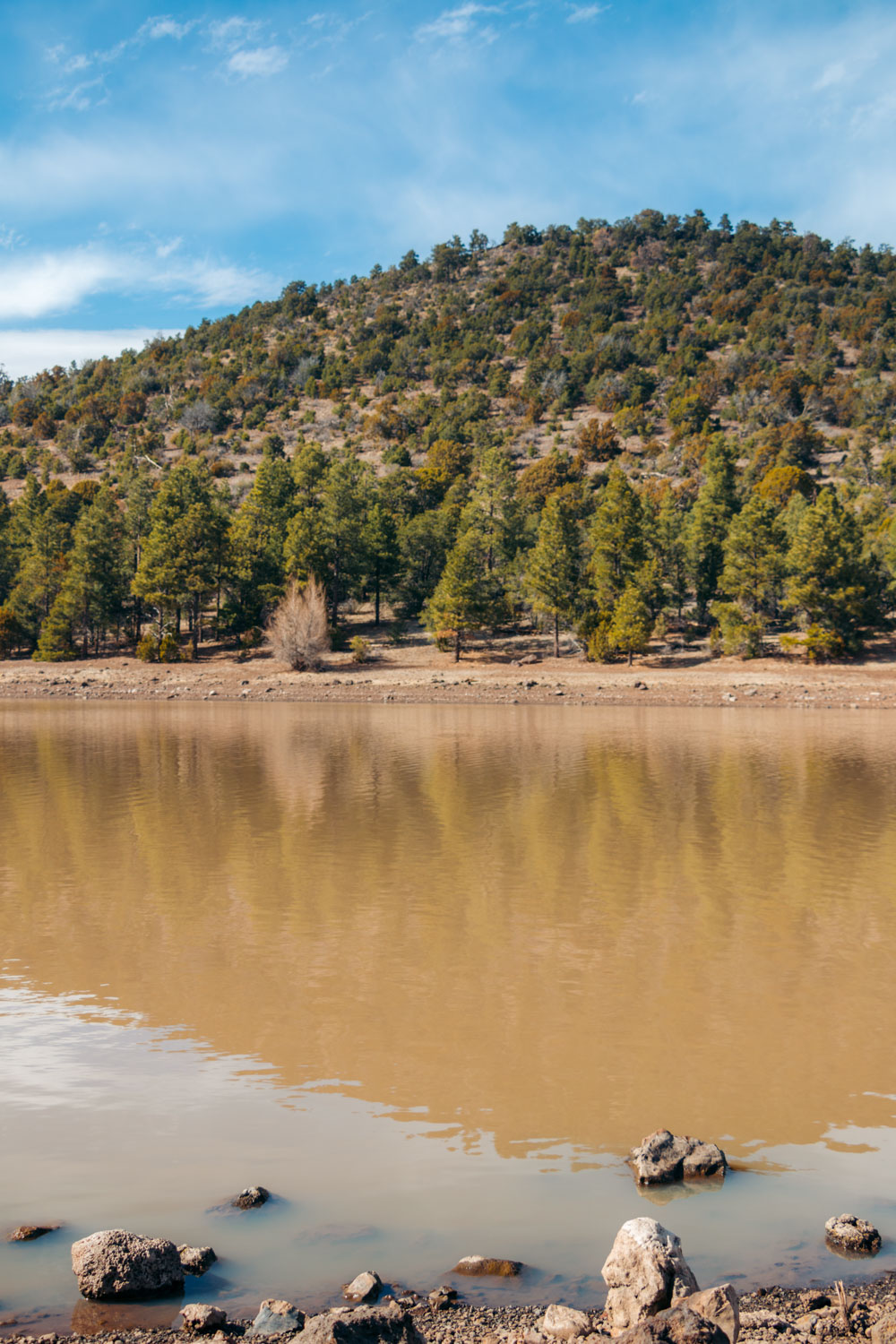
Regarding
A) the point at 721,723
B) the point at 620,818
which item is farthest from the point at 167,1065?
the point at 721,723

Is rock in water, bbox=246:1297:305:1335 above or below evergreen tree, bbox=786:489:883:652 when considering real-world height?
below

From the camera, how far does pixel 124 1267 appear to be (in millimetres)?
4938

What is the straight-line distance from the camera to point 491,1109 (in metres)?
6.98

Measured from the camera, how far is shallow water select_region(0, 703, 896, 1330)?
5.55 meters

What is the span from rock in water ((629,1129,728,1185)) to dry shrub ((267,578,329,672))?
184 ft

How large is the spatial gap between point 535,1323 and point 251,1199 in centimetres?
193

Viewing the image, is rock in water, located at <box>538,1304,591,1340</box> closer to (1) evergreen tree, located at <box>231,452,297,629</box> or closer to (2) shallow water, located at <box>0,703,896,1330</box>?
(2) shallow water, located at <box>0,703,896,1330</box>

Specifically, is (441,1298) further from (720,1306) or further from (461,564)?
(461,564)

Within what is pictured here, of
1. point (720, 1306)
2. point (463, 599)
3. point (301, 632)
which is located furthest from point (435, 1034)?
point (463, 599)

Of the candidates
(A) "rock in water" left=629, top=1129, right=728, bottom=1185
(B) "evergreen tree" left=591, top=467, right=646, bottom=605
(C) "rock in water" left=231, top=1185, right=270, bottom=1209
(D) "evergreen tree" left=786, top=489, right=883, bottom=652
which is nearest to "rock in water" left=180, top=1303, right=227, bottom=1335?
(C) "rock in water" left=231, top=1185, right=270, bottom=1209

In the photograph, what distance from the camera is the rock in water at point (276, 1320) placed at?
15.0 feet

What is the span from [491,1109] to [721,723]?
34.5 m

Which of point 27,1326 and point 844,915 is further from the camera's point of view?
point 844,915

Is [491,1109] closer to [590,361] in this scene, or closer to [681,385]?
[681,385]
